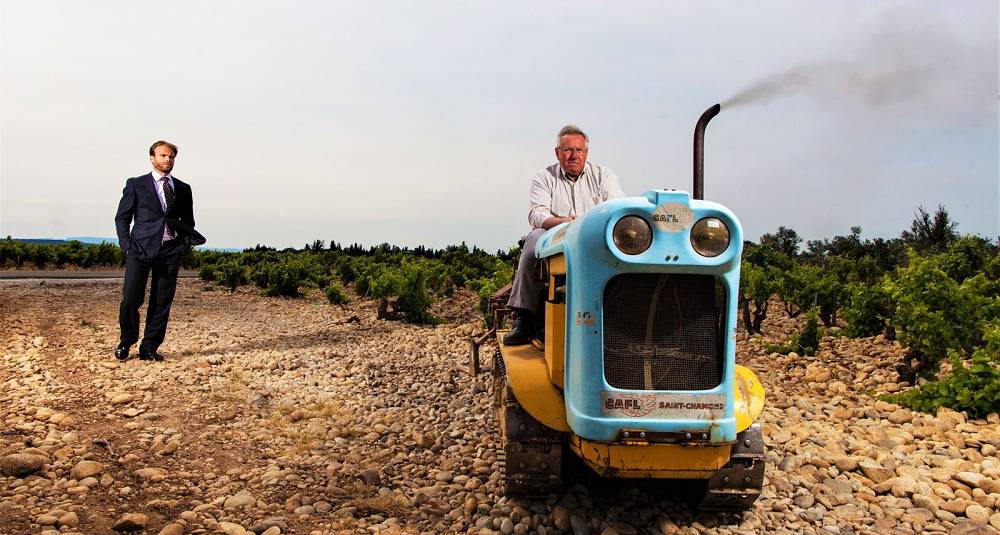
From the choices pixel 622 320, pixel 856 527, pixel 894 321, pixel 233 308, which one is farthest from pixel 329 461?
pixel 233 308

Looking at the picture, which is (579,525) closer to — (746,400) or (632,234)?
(746,400)

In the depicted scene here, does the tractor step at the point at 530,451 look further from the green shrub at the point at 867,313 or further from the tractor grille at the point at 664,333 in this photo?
the green shrub at the point at 867,313

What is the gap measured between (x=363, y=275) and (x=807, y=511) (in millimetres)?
13257

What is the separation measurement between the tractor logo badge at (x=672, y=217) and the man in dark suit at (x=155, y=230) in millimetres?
6010

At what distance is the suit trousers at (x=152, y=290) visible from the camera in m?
7.41

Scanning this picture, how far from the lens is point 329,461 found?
4918mm

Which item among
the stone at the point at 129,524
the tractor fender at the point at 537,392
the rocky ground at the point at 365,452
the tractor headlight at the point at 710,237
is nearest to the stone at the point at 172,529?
the rocky ground at the point at 365,452

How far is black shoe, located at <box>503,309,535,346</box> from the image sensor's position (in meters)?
4.77

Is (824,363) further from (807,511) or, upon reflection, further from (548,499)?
(548,499)

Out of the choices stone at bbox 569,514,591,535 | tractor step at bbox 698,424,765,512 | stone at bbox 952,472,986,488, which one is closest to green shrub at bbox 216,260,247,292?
stone at bbox 569,514,591,535

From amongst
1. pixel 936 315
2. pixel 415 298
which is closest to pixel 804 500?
pixel 936 315

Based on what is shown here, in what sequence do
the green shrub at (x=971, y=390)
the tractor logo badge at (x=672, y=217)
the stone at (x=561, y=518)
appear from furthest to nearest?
the green shrub at (x=971, y=390), the stone at (x=561, y=518), the tractor logo badge at (x=672, y=217)

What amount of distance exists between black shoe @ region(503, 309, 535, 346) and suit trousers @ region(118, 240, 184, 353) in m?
4.53

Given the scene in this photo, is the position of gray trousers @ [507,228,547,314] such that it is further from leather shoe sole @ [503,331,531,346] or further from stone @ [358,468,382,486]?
stone @ [358,468,382,486]
